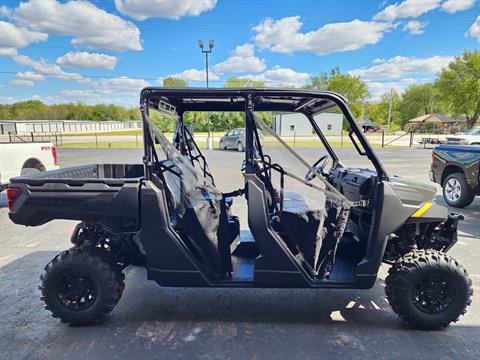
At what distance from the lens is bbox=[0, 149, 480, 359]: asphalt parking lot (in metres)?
2.48

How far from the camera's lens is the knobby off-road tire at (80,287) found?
109 inches

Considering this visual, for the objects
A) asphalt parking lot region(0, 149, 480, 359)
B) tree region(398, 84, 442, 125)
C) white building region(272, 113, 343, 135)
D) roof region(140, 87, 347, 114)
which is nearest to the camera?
asphalt parking lot region(0, 149, 480, 359)

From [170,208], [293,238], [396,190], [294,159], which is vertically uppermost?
[294,159]

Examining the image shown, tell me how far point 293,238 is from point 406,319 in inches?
46.5

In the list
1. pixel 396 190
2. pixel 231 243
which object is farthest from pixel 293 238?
pixel 396 190

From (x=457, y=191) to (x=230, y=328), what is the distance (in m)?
6.25

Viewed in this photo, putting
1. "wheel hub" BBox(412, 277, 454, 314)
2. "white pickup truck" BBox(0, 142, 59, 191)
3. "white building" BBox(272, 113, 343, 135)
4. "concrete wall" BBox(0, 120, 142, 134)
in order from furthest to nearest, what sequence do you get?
"concrete wall" BBox(0, 120, 142, 134) → "white pickup truck" BBox(0, 142, 59, 191) → "white building" BBox(272, 113, 343, 135) → "wheel hub" BBox(412, 277, 454, 314)

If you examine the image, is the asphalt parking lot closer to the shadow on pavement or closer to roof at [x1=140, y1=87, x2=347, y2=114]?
the shadow on pavement

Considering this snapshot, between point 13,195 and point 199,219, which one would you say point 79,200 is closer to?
point 13,195

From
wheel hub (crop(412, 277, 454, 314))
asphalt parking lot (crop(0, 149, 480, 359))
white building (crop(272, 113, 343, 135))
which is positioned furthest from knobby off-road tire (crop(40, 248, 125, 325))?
wheel hub (crop(412, 277, 454, 314))

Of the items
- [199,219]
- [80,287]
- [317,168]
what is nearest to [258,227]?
[199,219]

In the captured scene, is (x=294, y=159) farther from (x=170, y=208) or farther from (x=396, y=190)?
(x=170, y=208)

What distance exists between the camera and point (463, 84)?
41.8 m

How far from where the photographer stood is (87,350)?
8.21 feet
